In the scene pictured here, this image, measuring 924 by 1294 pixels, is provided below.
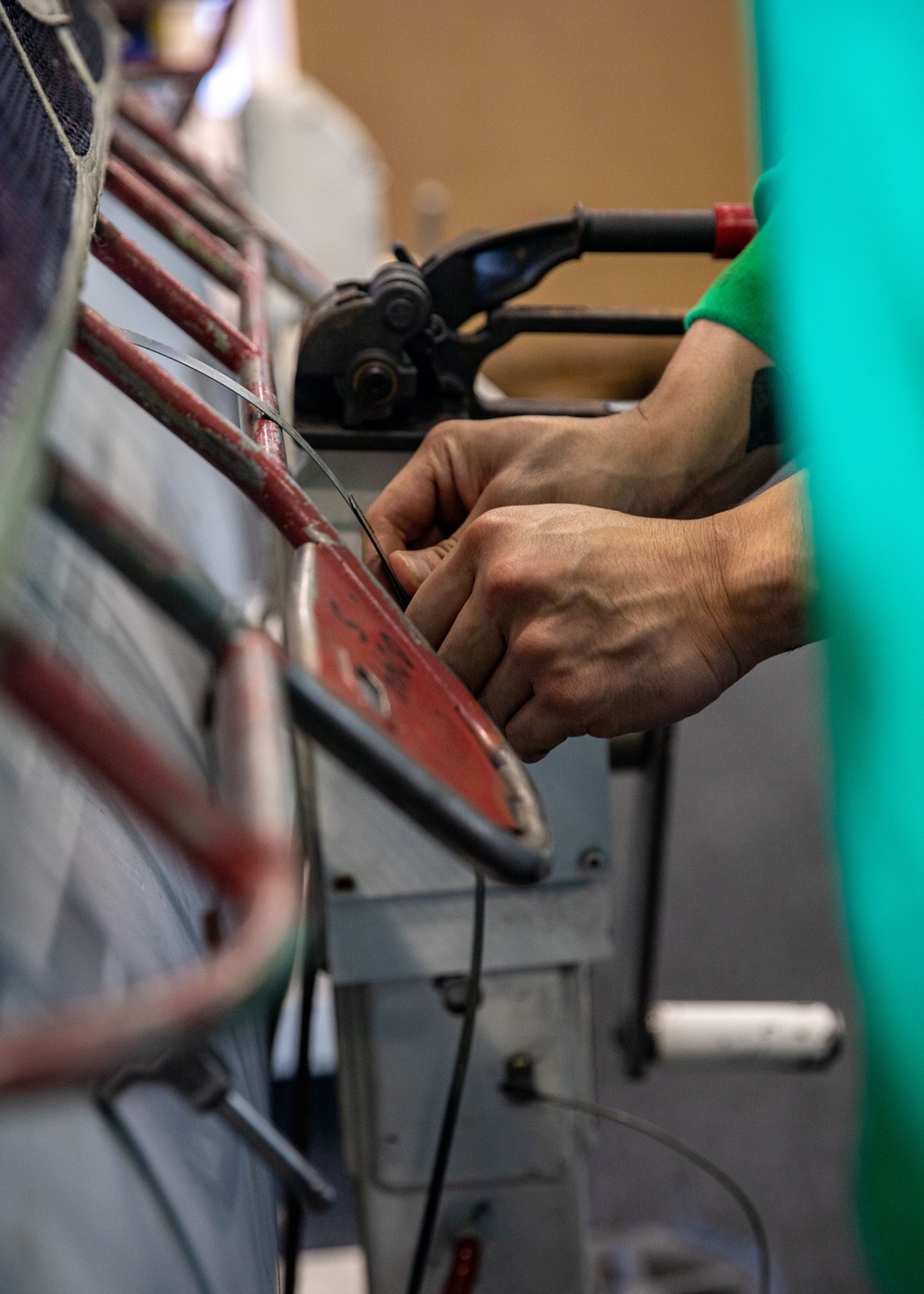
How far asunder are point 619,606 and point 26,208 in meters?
0.28

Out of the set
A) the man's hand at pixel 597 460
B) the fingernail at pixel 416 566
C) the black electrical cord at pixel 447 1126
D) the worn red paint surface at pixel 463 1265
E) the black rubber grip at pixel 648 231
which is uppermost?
the black rubber grip at pixel 648 231

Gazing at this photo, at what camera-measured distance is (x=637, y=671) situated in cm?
53

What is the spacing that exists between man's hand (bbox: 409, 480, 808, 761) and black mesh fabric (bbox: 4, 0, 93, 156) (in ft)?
0.92

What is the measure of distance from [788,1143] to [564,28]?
9.79 feet

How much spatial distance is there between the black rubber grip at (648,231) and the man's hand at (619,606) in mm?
311

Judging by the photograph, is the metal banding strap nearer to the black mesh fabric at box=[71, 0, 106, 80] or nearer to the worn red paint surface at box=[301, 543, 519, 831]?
the worn red paint surface at box=[301, 543, 519, 831]

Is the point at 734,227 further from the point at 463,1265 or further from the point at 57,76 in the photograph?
the point at 463,1265

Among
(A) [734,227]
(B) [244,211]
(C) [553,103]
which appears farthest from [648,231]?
(C) [553,103]

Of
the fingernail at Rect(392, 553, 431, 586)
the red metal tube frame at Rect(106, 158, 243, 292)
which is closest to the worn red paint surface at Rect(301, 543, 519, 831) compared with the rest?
the fingernail at Rect(392, 553, 431, 586)

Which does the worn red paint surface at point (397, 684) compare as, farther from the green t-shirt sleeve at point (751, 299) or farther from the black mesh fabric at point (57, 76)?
the green t-shirt sleeve at point (751, 299)

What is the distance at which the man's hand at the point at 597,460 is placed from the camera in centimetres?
67

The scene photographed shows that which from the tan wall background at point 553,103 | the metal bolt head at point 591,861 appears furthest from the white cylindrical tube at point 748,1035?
the tan wall background at point 553,103

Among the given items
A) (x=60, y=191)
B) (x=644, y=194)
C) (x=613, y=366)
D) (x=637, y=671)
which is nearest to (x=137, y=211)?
(x=60, y=191)

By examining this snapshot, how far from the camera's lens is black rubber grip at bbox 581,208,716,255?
0.77 metres
